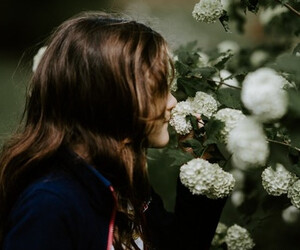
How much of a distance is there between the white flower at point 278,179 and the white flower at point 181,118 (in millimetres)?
301

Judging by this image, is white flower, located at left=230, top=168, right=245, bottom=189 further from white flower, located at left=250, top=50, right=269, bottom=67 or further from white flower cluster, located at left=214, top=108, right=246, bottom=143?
white flower, located at left=250, top=50, right=269, bottom=67

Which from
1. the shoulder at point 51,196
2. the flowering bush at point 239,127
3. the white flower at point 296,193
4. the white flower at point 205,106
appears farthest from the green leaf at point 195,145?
the shoulder at point 51,196

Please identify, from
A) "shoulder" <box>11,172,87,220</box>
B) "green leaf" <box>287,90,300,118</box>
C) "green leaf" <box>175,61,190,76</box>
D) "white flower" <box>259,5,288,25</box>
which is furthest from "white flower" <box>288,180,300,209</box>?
"white flower" <box>259,5,288,25</box>

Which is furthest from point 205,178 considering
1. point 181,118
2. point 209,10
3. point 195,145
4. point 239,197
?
point 239,197

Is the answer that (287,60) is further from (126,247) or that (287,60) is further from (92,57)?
(126,247)

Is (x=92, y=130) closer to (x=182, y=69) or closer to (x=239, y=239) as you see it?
(x=182, y=69)

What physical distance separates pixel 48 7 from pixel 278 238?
4.00m

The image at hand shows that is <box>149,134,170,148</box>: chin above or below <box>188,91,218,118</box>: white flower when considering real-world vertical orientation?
above

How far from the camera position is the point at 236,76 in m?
2.57

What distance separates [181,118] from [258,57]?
3.80ft

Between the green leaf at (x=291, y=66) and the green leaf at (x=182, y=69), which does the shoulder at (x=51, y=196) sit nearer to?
the green leaf at (x=291, y=66)

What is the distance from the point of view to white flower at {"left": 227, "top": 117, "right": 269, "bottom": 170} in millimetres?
2129

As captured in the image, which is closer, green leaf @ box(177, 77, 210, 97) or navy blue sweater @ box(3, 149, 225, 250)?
navy blue sweater @ box(3, 149, 225, 250)

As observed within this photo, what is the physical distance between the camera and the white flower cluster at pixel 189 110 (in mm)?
2260
